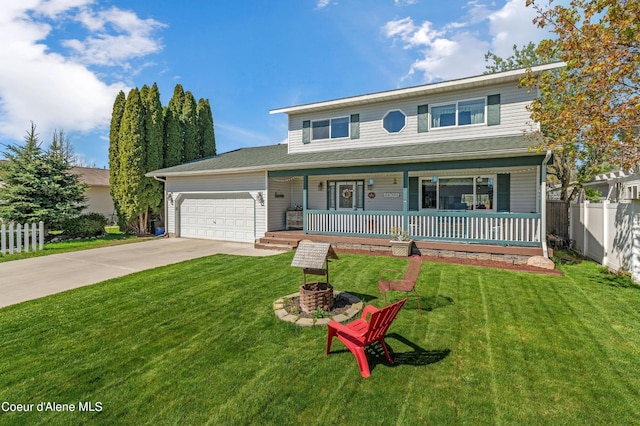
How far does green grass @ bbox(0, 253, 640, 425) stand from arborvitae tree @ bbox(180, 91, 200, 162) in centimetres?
1468

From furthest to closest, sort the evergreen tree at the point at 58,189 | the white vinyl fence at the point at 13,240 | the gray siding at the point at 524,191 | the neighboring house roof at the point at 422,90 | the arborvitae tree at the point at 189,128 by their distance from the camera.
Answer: the arborvitae tree at the point at 189,128, the evergreen tree at the point at 58,189, the white vinyl fence at the point at 13,240, the gray siding at the point at 524,191, the neighboring house roof at the point at 422,90

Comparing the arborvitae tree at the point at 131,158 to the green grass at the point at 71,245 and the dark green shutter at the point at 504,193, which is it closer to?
the green grass at the point at 71,245

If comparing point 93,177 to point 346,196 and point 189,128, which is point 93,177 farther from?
point 346,196

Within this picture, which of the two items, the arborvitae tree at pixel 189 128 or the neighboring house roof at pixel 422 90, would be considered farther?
the arborvitae tree at pixel 189 128

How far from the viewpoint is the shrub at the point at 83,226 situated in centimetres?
1445

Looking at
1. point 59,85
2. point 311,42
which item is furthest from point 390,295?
point 59,85

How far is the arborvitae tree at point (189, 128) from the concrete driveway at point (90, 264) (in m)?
8.12

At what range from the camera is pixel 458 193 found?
11328 millimetres

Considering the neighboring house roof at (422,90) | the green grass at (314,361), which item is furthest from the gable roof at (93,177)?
the green grass at (314,361)

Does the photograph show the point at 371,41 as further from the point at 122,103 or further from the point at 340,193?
the point at 122,103

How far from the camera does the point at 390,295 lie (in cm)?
573

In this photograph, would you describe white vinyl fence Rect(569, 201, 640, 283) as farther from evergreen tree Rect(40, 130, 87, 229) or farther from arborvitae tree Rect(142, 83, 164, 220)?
evergreen tree Rect(40, 130, 87, 229)

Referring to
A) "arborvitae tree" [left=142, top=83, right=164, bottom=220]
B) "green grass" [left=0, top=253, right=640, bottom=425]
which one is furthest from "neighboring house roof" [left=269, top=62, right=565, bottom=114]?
"green grass" [left=0, top=253, right=640, bottom=425]

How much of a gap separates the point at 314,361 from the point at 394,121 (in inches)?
424
